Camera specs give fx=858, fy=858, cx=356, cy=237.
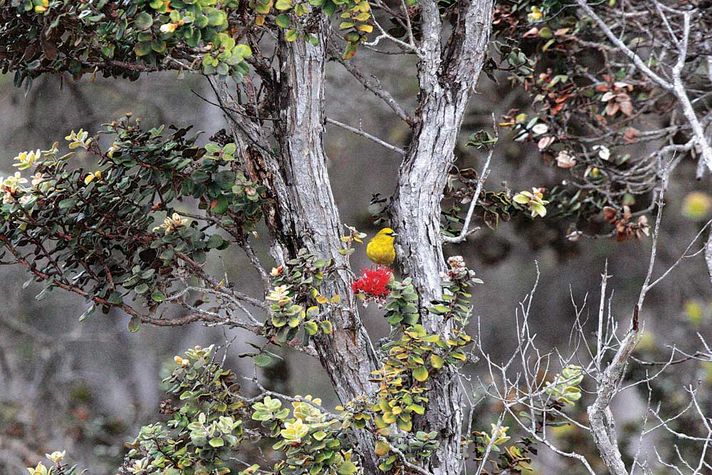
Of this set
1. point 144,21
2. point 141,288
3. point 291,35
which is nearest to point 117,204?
point 141,288

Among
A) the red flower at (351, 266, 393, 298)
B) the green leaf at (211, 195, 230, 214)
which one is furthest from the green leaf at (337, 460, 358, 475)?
the green leaf at (211, 195, 230, 214)

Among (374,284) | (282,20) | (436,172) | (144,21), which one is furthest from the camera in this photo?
(436,172)

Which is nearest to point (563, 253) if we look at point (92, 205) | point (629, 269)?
point (629, 269)

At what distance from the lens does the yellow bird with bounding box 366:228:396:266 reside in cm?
307

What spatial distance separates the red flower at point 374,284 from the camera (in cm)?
296

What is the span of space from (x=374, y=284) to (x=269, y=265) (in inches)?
199

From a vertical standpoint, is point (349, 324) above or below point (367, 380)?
above

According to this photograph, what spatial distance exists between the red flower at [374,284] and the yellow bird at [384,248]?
0.08 meters

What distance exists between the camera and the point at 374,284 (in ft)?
9.71

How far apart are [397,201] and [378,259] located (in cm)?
22

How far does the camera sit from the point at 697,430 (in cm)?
650

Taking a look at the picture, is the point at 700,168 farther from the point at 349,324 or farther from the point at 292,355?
the point at 292,355

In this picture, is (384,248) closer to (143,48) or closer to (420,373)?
(420,373)

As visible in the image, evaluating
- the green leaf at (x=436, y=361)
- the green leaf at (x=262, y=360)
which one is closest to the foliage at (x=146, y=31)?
the green leaf at (x=262, y=360)
